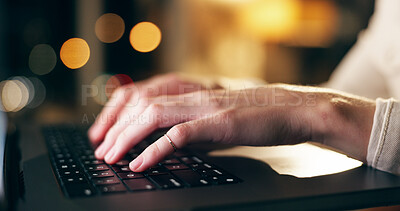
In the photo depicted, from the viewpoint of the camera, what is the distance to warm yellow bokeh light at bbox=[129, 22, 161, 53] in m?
3.24

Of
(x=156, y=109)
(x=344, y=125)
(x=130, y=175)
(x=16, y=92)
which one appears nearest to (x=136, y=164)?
(x=130, y=175)

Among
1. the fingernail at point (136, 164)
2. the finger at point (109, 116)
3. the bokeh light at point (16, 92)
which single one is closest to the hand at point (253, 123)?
the fingernail at point (136, 164)

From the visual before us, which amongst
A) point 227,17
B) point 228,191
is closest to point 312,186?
point 228,191

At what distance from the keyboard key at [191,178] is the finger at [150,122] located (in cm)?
11

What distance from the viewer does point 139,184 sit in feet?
1.33

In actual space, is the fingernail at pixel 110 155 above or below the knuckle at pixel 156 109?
below

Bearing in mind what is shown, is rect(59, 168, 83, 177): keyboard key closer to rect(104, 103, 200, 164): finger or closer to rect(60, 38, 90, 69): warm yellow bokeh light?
rect(104, 103, 200, 164): finger

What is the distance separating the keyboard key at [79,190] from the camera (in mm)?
368

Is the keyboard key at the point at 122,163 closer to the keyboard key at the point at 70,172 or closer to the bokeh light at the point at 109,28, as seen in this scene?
the keyboard key at the point at 70,172

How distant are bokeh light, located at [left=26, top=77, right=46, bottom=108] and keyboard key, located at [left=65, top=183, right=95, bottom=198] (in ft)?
8.92

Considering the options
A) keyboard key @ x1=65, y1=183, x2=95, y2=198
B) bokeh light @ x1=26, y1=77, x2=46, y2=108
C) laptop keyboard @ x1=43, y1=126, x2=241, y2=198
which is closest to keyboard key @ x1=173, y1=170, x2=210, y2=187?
laptop keyboard @ x1=43, y1=126, x2=241, y2=198

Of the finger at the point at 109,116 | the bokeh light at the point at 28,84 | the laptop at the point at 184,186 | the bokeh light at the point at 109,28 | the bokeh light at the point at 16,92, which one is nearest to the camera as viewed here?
the laptop at the point at 184,186

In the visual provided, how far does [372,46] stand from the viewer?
111 centimetres

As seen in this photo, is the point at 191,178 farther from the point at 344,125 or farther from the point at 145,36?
the point at 145,36
